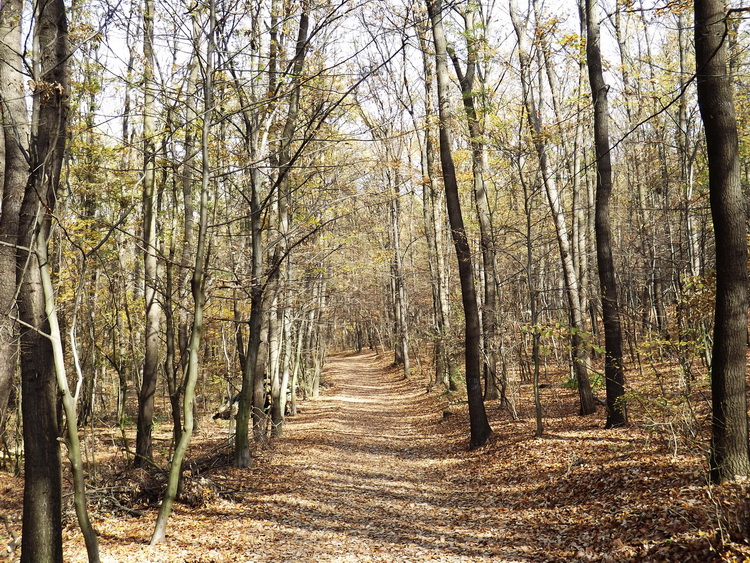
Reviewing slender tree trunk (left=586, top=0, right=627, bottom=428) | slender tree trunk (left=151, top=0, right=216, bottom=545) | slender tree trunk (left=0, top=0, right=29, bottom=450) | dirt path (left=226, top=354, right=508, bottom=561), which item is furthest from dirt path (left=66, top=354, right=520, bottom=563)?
slender tree trunk (left=586, top=0, right=627, bottom=428)

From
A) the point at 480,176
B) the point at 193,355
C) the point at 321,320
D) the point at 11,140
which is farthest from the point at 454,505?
the point at 321,320

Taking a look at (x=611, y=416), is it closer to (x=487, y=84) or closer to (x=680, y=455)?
(x=680, y=455)

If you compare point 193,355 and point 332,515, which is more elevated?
point 193,355

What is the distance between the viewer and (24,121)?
521 cm

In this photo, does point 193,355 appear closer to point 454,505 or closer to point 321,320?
point 454,505

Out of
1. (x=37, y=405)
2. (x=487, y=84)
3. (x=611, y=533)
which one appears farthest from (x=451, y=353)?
(x=37, y=405)

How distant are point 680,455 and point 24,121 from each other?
9.04m

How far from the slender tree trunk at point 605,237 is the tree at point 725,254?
4.17 meters

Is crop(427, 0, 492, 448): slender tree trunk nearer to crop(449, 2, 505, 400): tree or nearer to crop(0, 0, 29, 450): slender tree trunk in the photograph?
crop(449, 2, 505, 400): tree

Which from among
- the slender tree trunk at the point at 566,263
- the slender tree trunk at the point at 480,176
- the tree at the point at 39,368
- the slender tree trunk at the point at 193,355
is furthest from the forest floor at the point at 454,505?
the slender tree trunk at the point at 480,176

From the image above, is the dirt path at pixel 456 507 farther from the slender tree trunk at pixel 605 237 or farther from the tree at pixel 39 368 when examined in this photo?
the tree at pixel 39 368

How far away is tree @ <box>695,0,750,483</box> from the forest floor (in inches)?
20.0

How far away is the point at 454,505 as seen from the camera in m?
8.02

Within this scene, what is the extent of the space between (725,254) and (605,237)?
4.68 metres
